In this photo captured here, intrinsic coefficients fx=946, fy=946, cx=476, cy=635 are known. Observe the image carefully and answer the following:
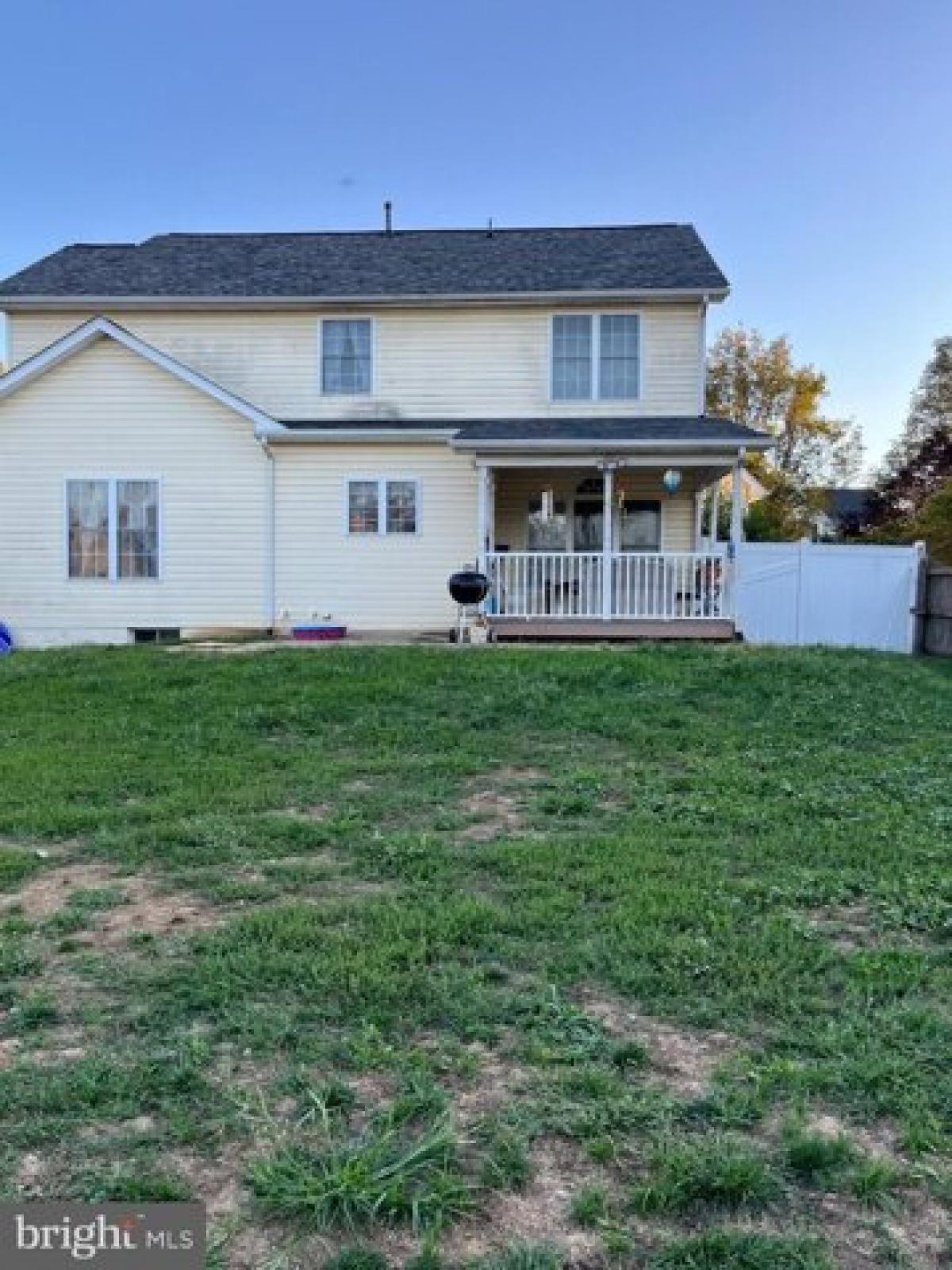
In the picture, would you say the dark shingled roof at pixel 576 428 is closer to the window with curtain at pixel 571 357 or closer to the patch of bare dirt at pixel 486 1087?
the window with curtain at pixel 571 357

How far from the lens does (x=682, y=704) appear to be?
8.71 meters

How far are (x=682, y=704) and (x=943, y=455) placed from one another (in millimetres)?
29884

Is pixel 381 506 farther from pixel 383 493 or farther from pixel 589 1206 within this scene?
pixel 589 1206

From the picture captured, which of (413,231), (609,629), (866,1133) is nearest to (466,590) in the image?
(609,629)

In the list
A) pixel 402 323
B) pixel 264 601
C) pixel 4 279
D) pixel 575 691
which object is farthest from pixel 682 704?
pixel 4 279

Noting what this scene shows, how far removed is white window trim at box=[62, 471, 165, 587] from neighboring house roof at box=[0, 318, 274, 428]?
1.60m

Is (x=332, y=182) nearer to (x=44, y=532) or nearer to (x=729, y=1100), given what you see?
(x=44, y=532)

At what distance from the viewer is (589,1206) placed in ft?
7.22

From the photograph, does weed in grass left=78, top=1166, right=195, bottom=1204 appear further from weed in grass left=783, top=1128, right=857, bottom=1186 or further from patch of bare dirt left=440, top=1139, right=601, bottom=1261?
weed in grass left=783, top=1128, right=857, bottom=1186

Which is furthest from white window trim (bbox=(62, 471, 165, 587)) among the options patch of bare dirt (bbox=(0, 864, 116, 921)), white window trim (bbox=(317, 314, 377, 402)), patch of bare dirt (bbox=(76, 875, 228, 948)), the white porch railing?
patch of bare dirt (bbox=(76, 875, 228, 948))

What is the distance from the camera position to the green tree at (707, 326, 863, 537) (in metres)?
34.6

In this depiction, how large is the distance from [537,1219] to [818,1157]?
732mm

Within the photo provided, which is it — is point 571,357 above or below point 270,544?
above

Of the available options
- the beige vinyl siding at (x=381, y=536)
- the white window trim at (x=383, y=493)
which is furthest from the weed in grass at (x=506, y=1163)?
the white window trim at (x=383, y=493)
